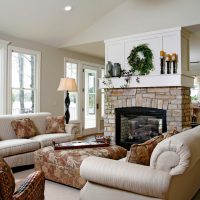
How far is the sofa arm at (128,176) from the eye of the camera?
74.9 inches

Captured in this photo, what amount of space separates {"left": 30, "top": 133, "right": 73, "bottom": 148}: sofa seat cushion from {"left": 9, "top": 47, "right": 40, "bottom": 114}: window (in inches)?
64.3

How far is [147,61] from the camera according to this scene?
5148mm

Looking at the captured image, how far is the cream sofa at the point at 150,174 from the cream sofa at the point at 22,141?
184 centimetres

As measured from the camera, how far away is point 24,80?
235 inches

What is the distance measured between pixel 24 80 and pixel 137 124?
294 cm

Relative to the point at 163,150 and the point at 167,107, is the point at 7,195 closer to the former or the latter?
the point at 163,150

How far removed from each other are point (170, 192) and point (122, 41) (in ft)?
13.6

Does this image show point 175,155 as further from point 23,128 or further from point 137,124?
point 137,124

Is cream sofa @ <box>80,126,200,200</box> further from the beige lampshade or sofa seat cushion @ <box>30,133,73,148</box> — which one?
the beige lampshade

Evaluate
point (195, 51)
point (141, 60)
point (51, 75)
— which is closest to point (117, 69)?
point (141, 60)

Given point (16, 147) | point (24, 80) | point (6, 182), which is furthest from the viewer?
point (24, 80)

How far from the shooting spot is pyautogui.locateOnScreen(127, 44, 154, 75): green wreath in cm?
513

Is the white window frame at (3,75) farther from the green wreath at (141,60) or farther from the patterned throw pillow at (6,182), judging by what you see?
the patterned throw pillow at (6,182)

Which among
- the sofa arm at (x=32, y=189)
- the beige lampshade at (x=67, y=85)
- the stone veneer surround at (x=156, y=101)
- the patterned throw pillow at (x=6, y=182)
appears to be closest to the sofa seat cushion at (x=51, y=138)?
the beige lampshade at (x=67, y=85)
